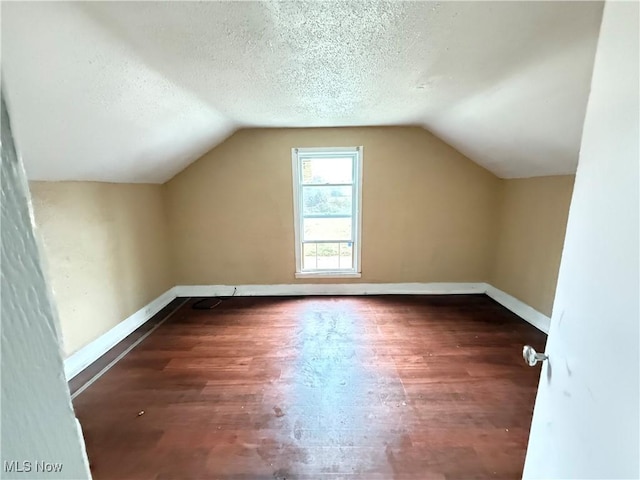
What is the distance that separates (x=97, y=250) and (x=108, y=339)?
782 millimetres

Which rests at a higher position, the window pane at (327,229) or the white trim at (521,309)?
the window pane at (327,229)

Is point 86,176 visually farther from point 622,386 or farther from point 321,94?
point 622,386

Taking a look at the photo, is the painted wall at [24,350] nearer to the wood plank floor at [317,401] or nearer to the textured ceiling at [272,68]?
the textured ceiling at [272,68]

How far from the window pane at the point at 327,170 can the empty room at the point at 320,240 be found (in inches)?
1.1

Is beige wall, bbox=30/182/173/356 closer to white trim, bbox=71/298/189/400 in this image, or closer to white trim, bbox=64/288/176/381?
white trim, bbox=64/288/176/381

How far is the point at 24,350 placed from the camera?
32 centimetres

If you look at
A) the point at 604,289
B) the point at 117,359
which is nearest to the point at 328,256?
the point at 117,359

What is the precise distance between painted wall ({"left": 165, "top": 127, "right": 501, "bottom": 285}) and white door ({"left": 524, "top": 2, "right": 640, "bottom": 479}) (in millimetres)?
2854

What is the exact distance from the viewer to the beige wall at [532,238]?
264cm

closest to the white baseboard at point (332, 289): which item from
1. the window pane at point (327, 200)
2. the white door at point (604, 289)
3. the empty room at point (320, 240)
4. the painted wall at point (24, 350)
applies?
the empty room at point (320, 240)

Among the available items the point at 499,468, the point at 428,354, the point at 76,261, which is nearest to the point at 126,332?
the point at 76,261

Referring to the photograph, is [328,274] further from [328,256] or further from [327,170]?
[327,170]

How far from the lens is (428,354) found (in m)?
2.45

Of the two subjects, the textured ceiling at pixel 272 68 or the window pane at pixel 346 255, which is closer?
the textured ceiling at pixel 272 68
